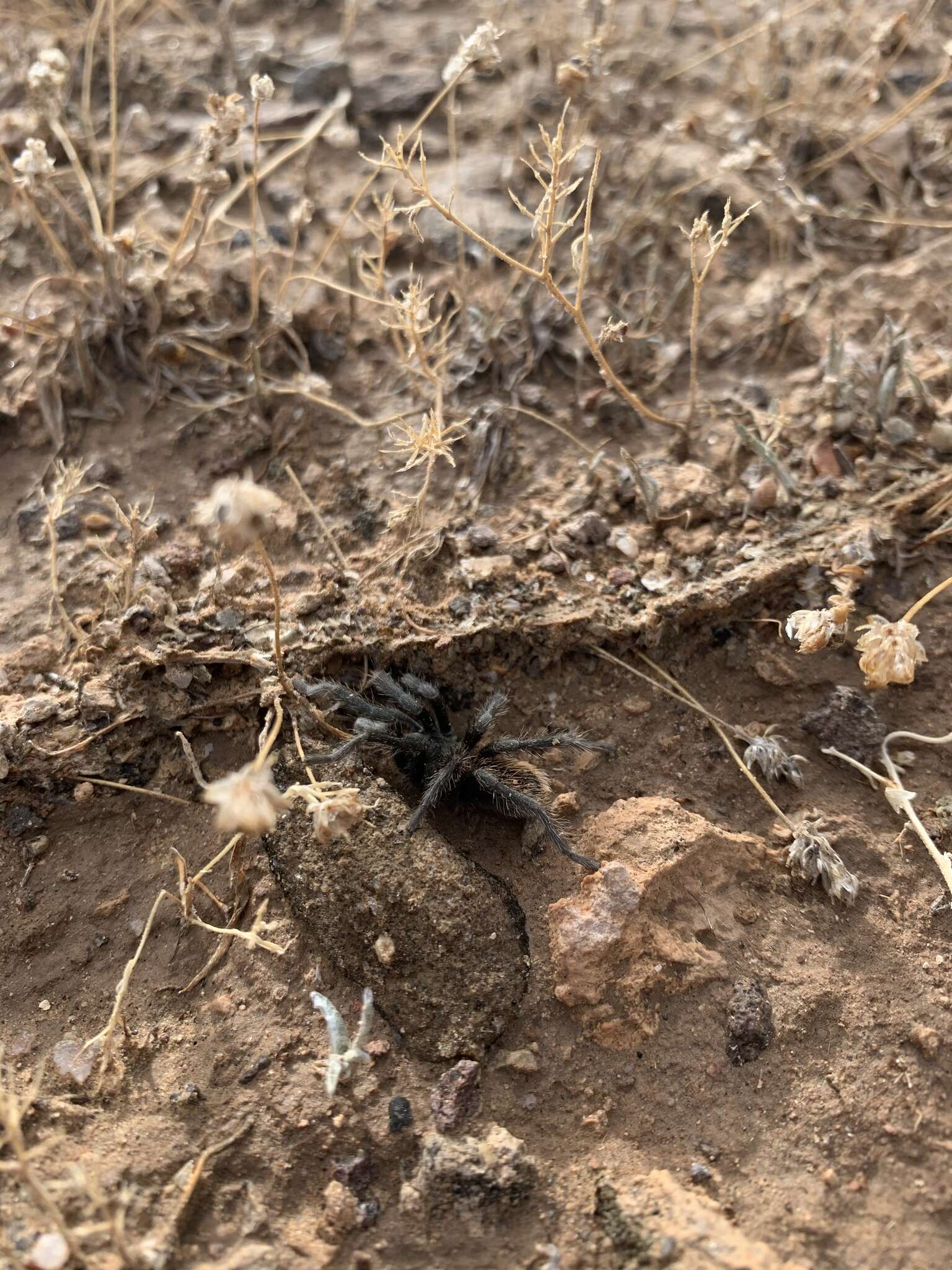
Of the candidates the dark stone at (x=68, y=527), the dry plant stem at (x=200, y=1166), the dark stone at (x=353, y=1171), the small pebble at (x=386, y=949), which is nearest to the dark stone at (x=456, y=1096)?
the dark stone at (x=353, y=1171)

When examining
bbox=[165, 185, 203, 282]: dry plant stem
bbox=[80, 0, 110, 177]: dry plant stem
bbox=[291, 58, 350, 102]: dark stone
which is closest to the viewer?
bbox=[165, 185, 203, 282]: dry plant stem

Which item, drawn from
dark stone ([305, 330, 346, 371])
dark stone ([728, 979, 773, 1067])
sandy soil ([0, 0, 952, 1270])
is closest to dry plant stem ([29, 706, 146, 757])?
sandy soil ([0, 0, 952, 1270])

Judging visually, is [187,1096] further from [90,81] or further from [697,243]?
[90,81]

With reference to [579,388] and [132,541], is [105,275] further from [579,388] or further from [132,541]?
[579,388]

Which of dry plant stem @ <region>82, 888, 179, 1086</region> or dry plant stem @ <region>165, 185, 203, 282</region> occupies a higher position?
dry plant stem @ <region>165, 185, 203, 282</region>

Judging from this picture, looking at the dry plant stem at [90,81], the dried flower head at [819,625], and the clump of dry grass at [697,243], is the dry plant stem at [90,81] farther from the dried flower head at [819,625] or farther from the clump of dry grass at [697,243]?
the dried flower head at [819,625]

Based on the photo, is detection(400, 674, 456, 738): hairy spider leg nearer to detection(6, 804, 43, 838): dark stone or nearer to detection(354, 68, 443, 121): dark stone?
detection(6, 804, 43, 838): dark stone
